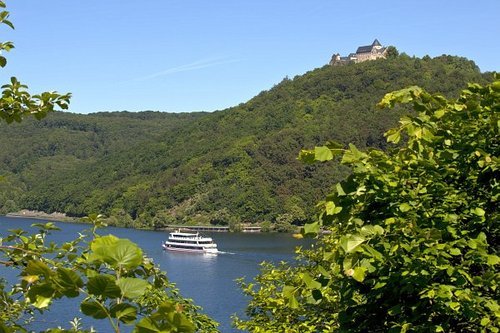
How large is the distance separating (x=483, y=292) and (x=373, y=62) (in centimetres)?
14835

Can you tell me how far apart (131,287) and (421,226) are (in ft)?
8.47

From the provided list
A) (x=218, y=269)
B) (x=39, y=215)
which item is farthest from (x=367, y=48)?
(x=218, y=269)

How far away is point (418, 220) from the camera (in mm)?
3709

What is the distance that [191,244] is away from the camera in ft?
228

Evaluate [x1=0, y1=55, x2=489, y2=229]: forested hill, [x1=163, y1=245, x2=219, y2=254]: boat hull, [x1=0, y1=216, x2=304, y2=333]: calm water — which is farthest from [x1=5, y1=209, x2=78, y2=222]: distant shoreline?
[x1=163, y1=245, x2=219, y2=254]: boat hull

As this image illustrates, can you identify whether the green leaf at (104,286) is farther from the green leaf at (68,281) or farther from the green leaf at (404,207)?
the green leaf at (404,207)

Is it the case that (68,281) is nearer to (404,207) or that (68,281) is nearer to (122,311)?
(122,311)

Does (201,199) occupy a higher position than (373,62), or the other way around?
(373,62)

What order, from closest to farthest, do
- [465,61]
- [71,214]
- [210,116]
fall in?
[71,214] < [465,61] < [210,116]

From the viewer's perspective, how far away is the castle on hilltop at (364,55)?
6398 inches

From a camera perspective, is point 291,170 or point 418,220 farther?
point 291,170

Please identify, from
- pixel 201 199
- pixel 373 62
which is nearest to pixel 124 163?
pixel 201 199

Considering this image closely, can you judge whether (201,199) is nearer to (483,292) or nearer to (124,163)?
(124,163)

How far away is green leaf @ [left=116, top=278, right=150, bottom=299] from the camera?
58.1 inches
